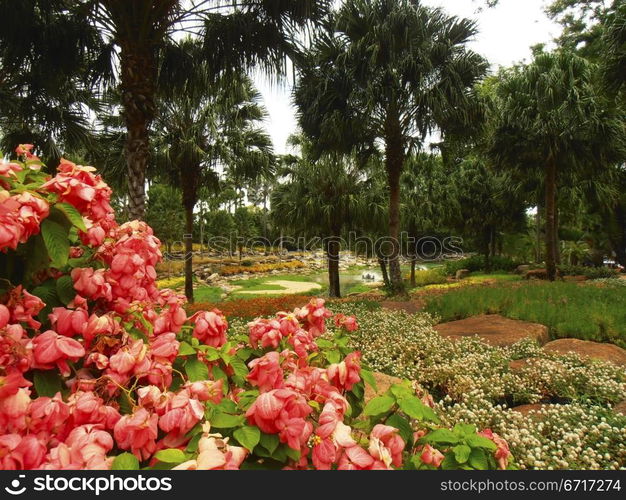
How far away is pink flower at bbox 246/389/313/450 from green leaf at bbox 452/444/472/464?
412 millimetres

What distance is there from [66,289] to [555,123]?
14339 millimetres

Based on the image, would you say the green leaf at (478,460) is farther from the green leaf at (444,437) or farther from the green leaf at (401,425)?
the green leaf at (401,425)

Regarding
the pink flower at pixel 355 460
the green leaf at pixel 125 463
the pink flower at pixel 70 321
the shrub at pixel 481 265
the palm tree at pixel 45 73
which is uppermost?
the palm tree at pixel 45 73

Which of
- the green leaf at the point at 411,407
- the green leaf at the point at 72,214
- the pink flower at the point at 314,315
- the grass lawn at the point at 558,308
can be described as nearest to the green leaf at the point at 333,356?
the pink flower at the point at 314,315

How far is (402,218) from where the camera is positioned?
20953 millimetres

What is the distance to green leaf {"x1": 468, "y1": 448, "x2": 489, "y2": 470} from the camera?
3.65 feet

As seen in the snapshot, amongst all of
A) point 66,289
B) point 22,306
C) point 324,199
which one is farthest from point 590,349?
point 324,199

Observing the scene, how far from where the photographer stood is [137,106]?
6.24 m

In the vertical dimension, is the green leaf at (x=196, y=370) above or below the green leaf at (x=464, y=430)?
above

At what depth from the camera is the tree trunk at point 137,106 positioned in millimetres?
6152

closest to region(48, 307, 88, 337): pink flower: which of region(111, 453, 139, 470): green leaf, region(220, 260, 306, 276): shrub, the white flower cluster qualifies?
region(111, 453, 139, 470): green leaf

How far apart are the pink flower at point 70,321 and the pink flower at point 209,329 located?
1.25 feet

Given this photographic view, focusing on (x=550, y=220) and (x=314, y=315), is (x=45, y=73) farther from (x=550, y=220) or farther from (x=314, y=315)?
(x=550, y=220)

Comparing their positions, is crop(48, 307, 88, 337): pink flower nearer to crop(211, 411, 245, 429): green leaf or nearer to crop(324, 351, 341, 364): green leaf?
crop(211, 411, 245, 429): green leaf
